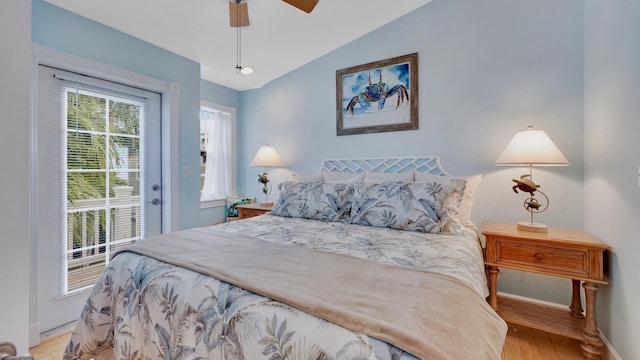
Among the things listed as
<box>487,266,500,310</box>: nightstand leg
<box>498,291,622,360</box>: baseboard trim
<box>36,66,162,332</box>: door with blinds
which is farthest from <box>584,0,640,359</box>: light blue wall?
<box>36,66,162,332</box>: door with blinds

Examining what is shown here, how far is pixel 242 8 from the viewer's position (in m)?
2.09

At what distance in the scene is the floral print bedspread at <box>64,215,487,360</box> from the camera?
32.0 inches

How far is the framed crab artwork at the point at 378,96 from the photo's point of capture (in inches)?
108

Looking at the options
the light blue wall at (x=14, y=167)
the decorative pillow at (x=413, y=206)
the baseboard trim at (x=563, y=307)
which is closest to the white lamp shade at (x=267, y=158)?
the decorative pillow at (x=413, y=206)

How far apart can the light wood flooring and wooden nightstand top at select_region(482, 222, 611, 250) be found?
2.45 feet

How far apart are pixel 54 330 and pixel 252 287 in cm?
213

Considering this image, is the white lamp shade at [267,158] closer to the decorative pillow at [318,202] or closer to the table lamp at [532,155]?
the decorative pillow at [318,202]

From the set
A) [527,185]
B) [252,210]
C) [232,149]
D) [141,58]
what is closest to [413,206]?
[527,185]

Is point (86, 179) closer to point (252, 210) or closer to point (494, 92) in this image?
point (252, 210)

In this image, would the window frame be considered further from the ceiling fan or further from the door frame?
the ceiling fan

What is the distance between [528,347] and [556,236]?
0.78 meters

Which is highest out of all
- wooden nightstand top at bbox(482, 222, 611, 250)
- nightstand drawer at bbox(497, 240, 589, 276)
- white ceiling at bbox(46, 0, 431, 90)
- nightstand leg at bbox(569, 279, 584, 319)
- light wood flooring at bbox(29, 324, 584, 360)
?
white ceiling at bbox(46, 0, 431, 90)

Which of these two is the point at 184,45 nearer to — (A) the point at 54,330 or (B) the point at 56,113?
(B) the point at 56,113

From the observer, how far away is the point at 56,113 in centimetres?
205
